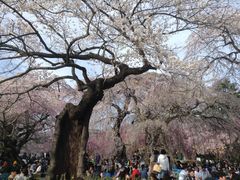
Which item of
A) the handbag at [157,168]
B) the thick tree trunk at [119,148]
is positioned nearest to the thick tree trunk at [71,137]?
the handbag at [157,168]

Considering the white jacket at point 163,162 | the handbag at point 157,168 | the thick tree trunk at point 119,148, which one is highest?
the thick tree trunk at point 119,148

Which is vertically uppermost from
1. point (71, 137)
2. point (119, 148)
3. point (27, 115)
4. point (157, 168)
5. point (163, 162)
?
point (27, 115)

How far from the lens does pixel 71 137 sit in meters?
11.6

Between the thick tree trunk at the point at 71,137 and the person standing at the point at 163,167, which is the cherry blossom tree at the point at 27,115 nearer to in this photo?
the thick tree trunk at the point at 71,137

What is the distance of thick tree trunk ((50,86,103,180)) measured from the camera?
1125 cm

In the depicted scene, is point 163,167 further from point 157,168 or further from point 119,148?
point 119,148

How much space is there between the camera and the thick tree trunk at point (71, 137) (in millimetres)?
11250

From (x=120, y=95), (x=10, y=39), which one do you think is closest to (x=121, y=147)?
(x=120, y=95)

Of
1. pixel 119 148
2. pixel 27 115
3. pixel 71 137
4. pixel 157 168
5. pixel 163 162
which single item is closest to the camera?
pixel 71 137

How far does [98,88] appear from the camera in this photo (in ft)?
37.9

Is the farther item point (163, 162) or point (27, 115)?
point (27, 115)

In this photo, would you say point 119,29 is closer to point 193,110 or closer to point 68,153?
point 68,153

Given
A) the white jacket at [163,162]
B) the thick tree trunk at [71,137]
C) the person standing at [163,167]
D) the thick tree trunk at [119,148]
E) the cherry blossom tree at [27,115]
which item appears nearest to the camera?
the thick tree trunk at [71,137]

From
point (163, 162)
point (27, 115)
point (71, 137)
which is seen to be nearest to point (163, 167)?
point (163, 162)
